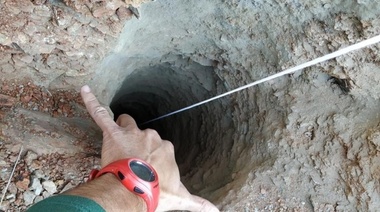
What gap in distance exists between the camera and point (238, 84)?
2492 mm

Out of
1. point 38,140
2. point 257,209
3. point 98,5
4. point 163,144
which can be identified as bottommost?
point 257,209

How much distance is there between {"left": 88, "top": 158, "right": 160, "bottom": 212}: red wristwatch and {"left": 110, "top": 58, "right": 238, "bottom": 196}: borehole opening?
3.76ft

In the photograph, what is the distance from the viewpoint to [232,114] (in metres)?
2.72

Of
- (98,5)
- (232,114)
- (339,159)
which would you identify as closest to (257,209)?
(339,159)

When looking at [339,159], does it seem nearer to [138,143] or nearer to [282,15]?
[282,15]

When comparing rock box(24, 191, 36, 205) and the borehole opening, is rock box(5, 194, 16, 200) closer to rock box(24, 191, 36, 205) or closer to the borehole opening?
rock box(24, 191, 36, 205)

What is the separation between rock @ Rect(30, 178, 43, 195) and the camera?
1.57 metres

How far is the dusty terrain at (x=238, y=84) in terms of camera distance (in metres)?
1.66

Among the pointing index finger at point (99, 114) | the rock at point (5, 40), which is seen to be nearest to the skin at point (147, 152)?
the pointing index finger at point (99, 114)

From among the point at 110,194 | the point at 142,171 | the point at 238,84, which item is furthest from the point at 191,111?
the point at 110,194

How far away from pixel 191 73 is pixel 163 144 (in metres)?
1.61

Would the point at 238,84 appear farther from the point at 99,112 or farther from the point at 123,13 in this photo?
the point at 99,112

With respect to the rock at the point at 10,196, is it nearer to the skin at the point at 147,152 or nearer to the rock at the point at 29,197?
the rock at the point at 29,197

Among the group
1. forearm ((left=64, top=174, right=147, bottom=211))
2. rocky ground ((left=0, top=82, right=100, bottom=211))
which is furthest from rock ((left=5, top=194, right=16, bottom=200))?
forearm ((left=64, top=174, right=147, bottom=211))
